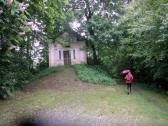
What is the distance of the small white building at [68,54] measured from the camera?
89.9ft

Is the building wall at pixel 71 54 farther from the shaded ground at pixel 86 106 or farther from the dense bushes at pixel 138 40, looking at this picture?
the shaded ground at pixel 86 106

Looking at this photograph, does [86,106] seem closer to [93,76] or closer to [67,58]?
[93,76]

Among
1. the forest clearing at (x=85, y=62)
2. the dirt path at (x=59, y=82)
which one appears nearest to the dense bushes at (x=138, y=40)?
the forest clearing at (x=85, y=62)

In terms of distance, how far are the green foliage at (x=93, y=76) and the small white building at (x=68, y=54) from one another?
137 inches

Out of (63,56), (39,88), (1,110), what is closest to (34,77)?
(39,88)

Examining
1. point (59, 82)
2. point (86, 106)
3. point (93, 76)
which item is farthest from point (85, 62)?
point (86, 106)

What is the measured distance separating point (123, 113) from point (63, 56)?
17.3m

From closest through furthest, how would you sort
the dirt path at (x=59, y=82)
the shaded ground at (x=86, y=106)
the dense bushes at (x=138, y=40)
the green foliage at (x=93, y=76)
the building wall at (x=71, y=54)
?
the shaded ground at (x=86, y=106) < the dense bushes at (x=138, y=40) < the dirt path at (x=59, y=82) < the green foliage at (x=93, y=76) < the building wall at (x=71, y=54)

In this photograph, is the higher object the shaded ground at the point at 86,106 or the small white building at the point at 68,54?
the small white building at the point at 68,54

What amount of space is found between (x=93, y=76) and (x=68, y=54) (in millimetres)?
7802

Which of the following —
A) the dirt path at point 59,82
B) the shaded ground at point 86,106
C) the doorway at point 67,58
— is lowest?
the shaded ground at point 86,106

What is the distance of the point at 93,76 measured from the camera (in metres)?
20.8

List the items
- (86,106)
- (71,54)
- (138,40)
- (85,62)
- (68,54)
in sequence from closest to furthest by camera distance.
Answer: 1. (86,106)
2. (138,40)
3. (85,62)
4. (71,54)
5. (68,54)

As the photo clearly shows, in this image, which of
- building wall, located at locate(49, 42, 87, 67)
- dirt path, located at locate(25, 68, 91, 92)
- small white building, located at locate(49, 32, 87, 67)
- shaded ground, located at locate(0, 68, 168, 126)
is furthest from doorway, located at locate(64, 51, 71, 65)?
shaded ground, located at locate(0, 68, 168, 126)
